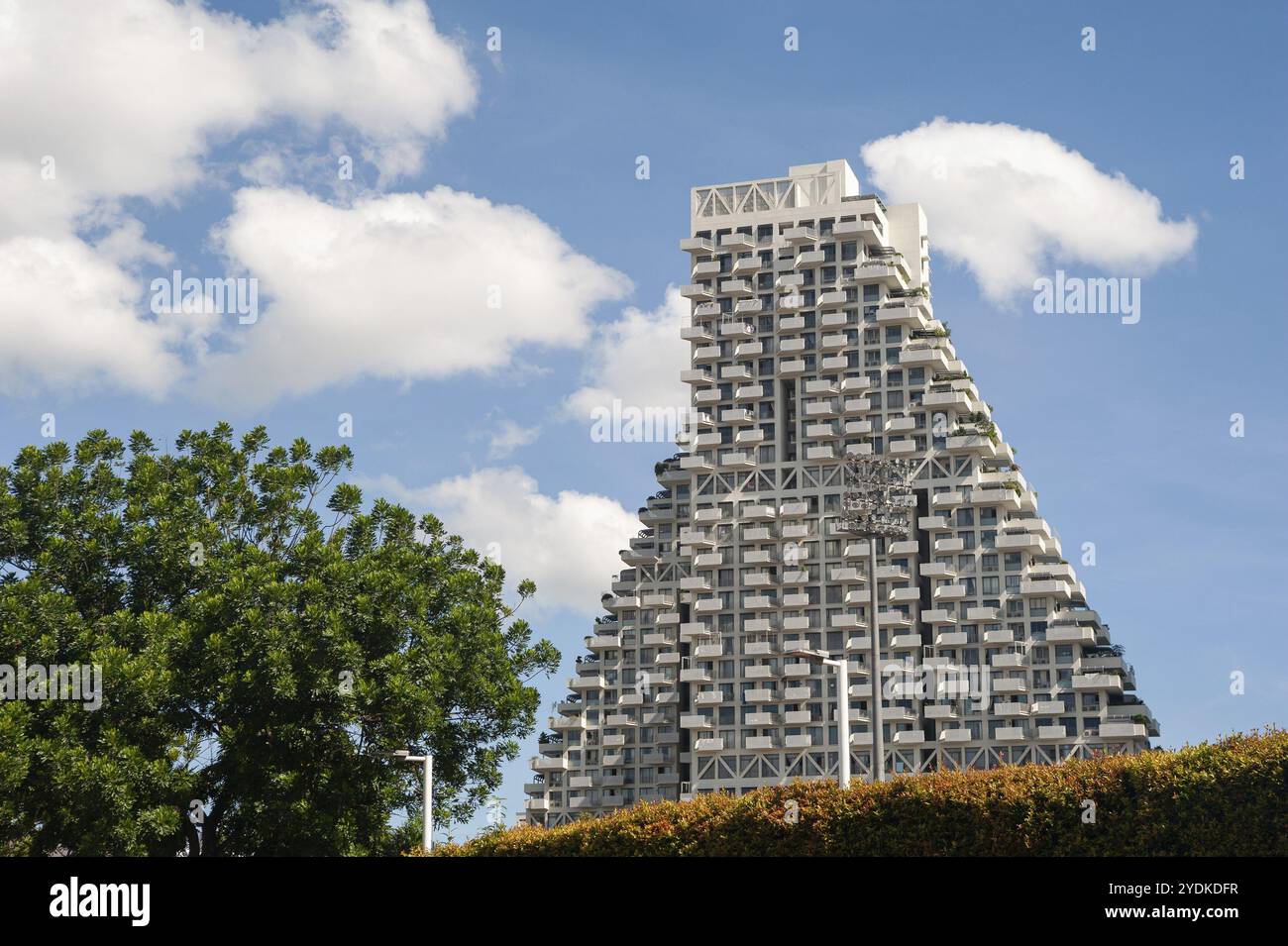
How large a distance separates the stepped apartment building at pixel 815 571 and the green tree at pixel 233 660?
2383 inches

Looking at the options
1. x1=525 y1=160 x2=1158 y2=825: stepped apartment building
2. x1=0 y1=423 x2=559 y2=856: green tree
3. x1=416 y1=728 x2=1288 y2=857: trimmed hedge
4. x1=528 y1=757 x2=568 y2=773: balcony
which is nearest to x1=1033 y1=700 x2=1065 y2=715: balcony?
x1=525 y1=160 x2=1158 y2=825: stepped apartment building

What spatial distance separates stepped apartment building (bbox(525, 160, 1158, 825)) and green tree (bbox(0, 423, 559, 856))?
60517mm

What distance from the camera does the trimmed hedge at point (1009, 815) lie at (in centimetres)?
3400

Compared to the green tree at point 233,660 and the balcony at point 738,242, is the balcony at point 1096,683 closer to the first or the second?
the balcony at point 738,242

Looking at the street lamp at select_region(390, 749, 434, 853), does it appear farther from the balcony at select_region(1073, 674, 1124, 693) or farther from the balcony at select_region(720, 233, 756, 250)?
the balcony at select_region(720, 233, 756, 250)

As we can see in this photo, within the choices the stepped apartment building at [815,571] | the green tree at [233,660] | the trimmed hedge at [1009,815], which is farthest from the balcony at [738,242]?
the trimmed hedge at [1009,815]

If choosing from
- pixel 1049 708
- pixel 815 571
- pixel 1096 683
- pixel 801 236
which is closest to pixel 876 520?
pixel 1049 708

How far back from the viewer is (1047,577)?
119 meters

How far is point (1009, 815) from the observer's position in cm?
3675

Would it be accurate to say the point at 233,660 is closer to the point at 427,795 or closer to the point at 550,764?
the point at 427,795

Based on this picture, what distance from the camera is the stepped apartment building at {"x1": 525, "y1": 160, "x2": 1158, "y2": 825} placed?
117 metres

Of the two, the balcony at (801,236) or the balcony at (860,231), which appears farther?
the balcony at (801,236)
